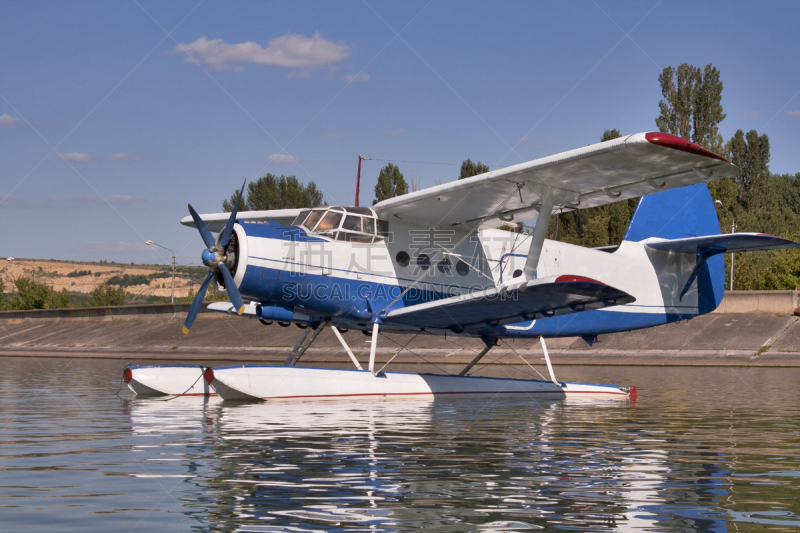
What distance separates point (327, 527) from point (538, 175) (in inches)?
382

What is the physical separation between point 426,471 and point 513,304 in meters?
7.30

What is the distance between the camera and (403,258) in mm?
15828

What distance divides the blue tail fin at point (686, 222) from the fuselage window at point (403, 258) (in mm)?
5563

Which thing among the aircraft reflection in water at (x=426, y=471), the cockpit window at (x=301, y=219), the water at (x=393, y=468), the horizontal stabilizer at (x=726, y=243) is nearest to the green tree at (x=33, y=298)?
the cockpit window at (x=301, y=219)

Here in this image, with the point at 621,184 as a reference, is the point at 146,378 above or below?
below

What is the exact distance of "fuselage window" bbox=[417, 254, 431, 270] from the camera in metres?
16.0

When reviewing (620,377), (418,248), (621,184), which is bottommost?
(620,377)

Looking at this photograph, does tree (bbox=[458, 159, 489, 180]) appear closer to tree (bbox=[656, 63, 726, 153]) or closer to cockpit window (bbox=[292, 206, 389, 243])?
tree (bbox=[656, 63, 726, 153])

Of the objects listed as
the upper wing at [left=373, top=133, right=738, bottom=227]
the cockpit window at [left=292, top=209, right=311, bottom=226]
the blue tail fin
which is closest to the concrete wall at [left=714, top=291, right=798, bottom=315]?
the blue tail fin

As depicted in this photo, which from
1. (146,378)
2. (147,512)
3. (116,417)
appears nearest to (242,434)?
(116,417)

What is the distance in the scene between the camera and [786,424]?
10.9 m

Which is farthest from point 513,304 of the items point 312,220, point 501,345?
point 501,345

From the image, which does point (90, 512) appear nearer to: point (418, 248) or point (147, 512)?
point (147, 512)

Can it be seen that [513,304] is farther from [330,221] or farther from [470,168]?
[470,168]
